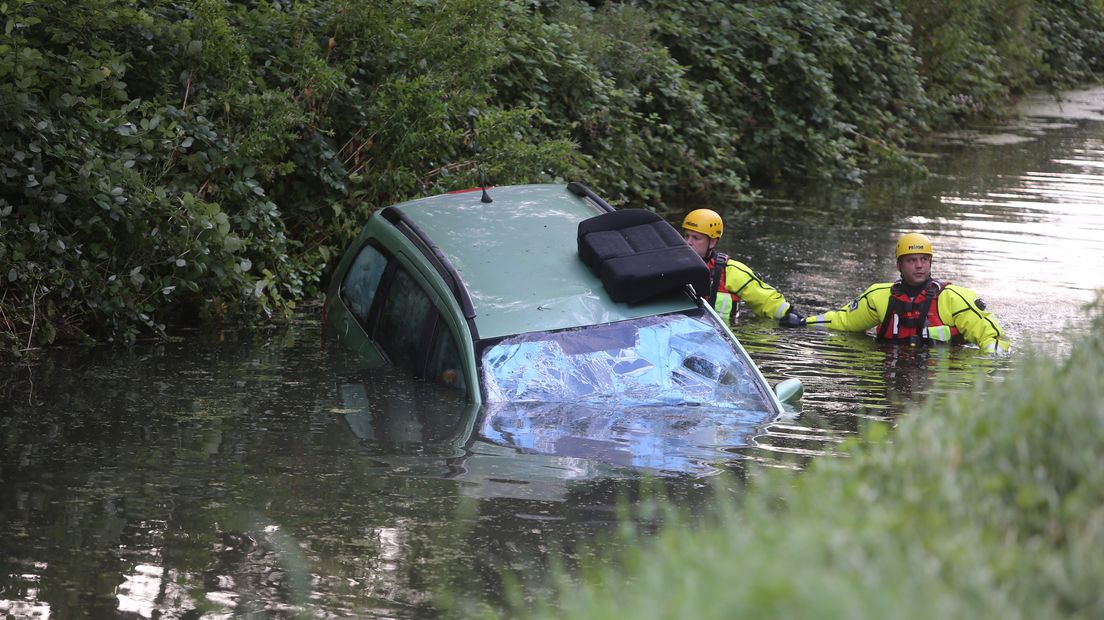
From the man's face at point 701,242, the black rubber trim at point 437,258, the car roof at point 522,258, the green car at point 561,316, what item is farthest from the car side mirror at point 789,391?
the man's face at point 701,242

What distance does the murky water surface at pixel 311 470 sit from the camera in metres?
5.60

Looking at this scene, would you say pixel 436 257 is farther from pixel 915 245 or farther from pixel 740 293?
pixel 915 245

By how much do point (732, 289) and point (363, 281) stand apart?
3.67 meters

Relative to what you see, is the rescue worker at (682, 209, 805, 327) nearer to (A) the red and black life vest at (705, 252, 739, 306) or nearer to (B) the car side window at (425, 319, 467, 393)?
(A) the red and black life vest at (705, 252, 739, 306)

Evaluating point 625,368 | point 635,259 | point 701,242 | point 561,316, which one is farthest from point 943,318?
point 561,316

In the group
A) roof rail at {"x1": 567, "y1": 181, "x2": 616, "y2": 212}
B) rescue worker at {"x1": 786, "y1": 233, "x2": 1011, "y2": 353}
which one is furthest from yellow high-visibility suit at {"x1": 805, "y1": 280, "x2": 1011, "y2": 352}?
roof rail at {"x1": 567, "y1": 181, "x2": 616, "y2": 212}

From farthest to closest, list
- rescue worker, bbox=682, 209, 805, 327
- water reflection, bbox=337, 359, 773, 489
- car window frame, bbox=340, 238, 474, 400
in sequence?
rescue worker, bbox=682, 209, 805, 327 < car window frame, bbox=340, 238, 474, 400 < water reflection, bbox=337, 359, 773, 489

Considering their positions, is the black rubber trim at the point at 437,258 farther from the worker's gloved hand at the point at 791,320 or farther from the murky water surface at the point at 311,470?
the worker's gloved hand at the point at 791,320

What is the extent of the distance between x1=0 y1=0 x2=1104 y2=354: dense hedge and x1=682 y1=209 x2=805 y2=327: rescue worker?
2.44 m

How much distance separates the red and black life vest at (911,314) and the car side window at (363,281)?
172 inches

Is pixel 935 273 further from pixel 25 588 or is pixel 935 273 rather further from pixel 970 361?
pixel 25 588

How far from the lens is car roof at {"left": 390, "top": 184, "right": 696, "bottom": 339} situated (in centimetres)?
777

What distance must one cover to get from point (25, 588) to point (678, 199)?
46.5ft

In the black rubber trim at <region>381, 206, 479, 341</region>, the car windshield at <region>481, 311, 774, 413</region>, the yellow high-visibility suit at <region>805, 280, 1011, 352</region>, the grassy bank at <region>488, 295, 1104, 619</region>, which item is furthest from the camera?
the yellow high-visibility suit at <region>805, 280, 1011, 352</region>
